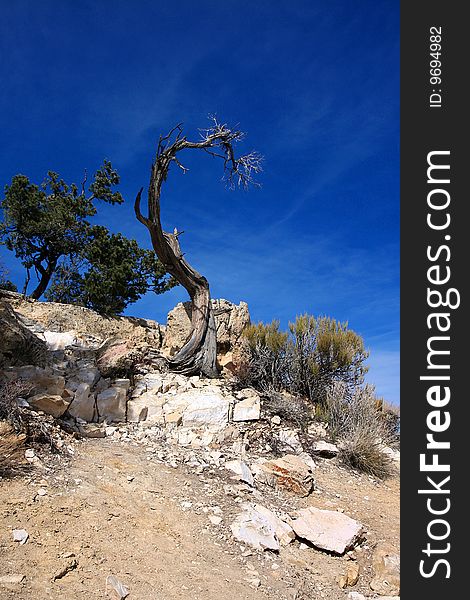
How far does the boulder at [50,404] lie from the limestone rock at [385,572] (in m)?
4.22

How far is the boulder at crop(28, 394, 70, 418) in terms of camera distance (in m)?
6.10

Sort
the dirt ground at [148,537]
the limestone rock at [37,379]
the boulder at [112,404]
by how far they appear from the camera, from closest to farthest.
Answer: the dirt ground at [148,537] → the limestone rock at [37,379] → the boulder at [112,404]

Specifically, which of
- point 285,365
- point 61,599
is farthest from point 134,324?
point 61,599

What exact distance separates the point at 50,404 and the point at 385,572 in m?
4.43

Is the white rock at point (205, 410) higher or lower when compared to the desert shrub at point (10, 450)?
higher

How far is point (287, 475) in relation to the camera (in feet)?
19.5

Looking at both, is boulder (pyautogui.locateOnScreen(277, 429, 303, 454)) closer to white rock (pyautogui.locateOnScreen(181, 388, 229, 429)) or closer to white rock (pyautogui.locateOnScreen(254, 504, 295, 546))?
white rock (pyautogui.locateOnScreen(181, 388, 229, 429))

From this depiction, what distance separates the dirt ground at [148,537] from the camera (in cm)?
355

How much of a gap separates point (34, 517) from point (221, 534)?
1738mm

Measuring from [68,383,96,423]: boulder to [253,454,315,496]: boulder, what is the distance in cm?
250

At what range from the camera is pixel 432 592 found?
3.54m

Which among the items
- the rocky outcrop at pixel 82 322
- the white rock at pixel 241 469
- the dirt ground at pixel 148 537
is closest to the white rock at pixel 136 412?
the dirt ground at pixel 148 537

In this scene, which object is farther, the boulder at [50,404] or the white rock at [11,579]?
the boulder at [50,404]

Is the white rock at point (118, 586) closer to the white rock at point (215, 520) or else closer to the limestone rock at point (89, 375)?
the white rock at point (215, 520)
